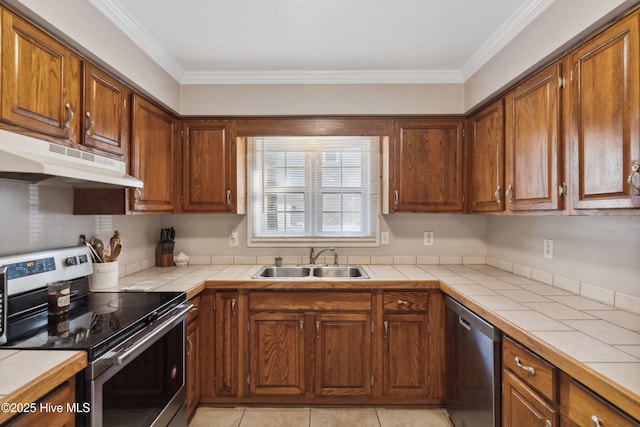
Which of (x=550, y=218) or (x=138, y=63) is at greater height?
(x=138, y=63)

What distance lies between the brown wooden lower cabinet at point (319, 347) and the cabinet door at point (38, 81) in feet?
4.32

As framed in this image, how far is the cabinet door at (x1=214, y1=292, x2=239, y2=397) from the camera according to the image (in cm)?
229

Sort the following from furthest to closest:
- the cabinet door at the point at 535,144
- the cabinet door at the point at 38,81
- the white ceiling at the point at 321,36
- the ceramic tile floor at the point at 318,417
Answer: the ceramic tile floor at the point at 318,417
the white ceiling at the point at 321,36
the cabinet door at the point at 535,144
the cabinet door at the point at 38,81

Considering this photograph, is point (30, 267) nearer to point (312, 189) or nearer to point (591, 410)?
point (312, 189)

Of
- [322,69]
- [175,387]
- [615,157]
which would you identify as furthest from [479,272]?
[175,387]

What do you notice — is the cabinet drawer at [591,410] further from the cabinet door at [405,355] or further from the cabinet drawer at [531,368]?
the cabinet door at [405,355]

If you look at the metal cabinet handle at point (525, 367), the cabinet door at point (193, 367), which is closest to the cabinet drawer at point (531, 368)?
the metal cabinet handle at point (525, 367)

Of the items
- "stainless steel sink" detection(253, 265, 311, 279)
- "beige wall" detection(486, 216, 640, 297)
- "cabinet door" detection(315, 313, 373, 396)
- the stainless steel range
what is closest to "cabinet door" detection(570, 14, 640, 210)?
"beige wall" detection(486, 216, 640, 297)

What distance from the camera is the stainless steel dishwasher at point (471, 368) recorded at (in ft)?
5.17

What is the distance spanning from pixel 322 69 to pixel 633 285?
2257 mm

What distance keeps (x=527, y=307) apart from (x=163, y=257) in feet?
8.45

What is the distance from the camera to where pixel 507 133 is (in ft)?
6.91

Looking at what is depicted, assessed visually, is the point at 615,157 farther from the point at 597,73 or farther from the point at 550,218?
the point at 550,218

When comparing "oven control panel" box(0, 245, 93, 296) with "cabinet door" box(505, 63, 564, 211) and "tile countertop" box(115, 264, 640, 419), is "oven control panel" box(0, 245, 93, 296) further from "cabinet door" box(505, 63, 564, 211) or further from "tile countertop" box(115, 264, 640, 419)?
"cabinet door" box(505, 63, 564, 211)
